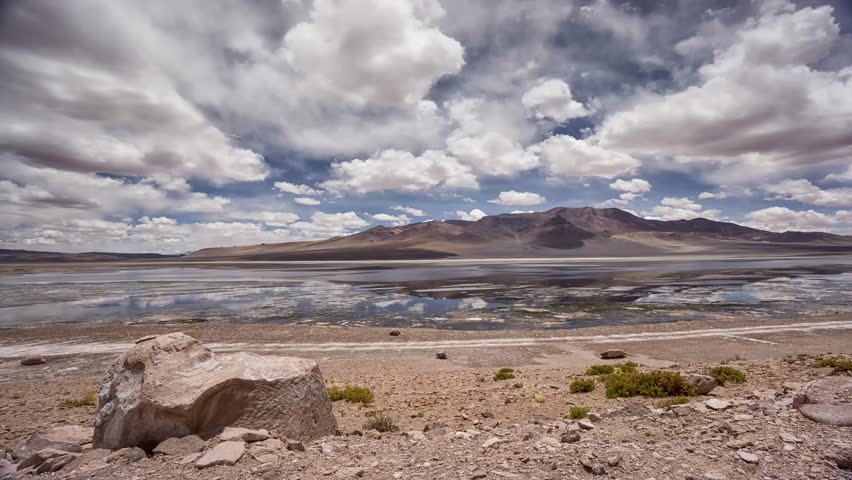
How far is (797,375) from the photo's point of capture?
1296 cm

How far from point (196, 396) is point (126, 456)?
1324 millimetres

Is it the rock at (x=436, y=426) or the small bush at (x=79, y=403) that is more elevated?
the rock at (x=436, y=426)

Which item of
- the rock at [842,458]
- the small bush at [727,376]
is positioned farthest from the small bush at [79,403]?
the small bush at [727,376]

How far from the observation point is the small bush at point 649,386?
11648 mm

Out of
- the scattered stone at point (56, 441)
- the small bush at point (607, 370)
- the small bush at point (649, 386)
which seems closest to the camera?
the scattered stone at point (56, 441)

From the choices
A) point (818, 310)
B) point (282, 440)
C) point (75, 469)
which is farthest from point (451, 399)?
point (818, 310)

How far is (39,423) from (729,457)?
15.3m

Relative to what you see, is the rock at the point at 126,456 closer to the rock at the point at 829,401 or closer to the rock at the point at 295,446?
the rock at the point at 295,446

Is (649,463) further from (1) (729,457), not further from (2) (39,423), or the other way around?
(2) (39,423)

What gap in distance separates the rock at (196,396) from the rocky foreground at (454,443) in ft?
0.11

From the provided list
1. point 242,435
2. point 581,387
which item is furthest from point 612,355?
point 242,435

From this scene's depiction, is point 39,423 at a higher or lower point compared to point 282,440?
lower

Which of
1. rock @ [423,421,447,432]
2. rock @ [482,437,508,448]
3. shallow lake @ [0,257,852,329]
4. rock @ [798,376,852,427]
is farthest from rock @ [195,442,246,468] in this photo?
shallow lake @ [0,257,852,329]

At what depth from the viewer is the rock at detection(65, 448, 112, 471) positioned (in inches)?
268
